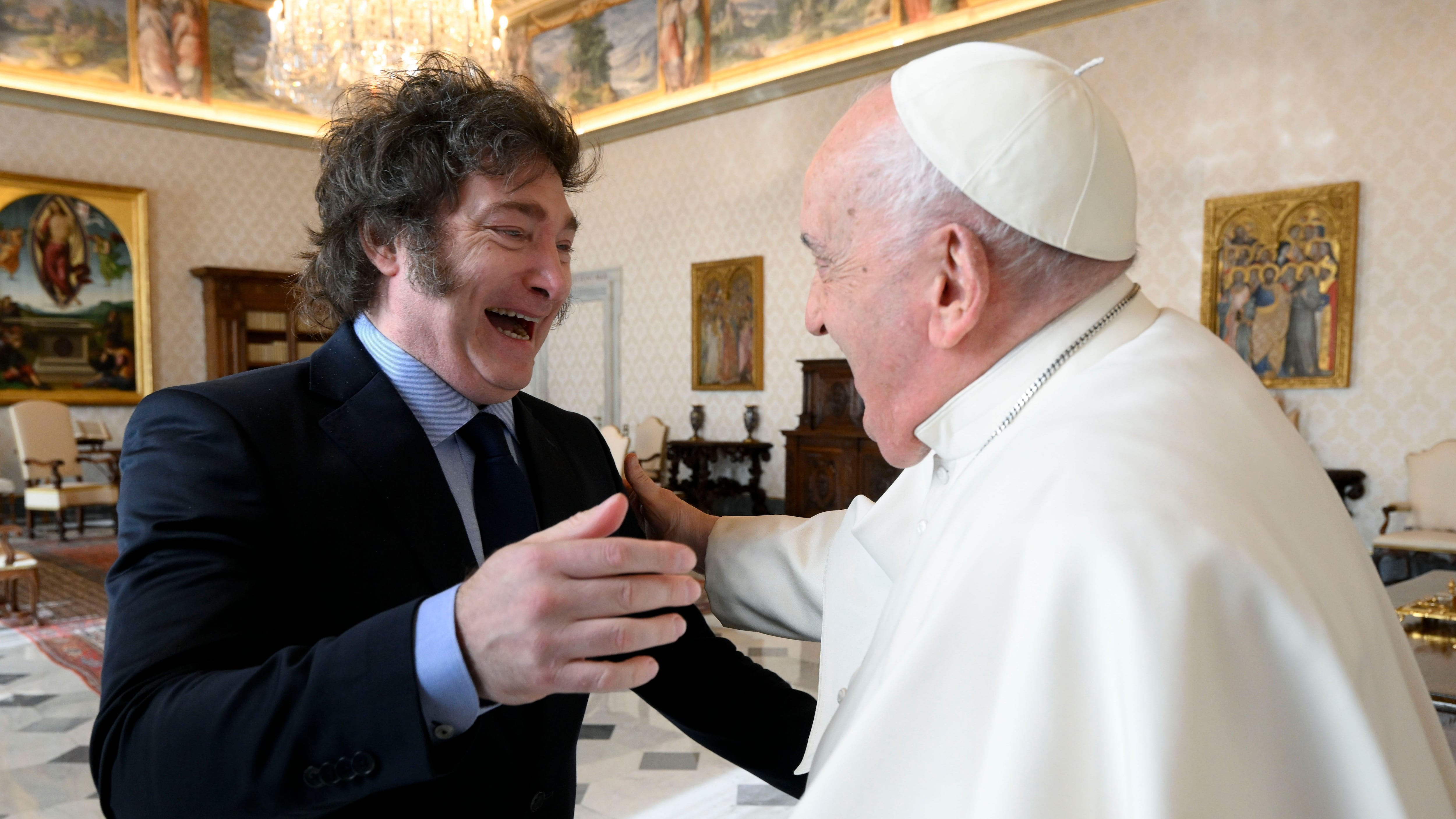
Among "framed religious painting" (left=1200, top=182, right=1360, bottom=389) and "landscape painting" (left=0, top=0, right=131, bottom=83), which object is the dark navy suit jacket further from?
"landscape painting" (left=0, top=0, right=131, bottom=83)

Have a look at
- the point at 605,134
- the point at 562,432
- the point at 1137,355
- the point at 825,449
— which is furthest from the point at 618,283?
the point at 1137,355

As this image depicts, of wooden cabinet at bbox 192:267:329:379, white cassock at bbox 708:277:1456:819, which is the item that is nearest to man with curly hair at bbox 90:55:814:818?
white cassock at bbox 708:277:1456:819

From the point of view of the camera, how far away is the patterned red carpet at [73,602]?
6.07 meters

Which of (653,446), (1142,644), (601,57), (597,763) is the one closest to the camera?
(1142,644)

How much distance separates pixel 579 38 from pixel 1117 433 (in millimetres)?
13326

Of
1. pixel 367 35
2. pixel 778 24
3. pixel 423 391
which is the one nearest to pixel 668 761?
pixel 423 391

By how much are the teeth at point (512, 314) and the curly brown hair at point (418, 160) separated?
11 cm

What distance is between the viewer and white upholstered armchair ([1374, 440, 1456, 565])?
22.1ft

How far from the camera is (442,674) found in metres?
1.03

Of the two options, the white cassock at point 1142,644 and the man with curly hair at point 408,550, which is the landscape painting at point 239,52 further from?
the white cassock at point 1142,644

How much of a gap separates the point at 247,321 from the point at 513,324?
41.9 feet

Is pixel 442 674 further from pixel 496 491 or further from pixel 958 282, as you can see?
pixel 958 282

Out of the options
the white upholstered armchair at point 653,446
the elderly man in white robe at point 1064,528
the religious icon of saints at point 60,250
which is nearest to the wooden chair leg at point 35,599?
the white upholstered armchair at point 653,446

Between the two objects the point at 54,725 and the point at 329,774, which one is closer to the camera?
the point at 329,774
